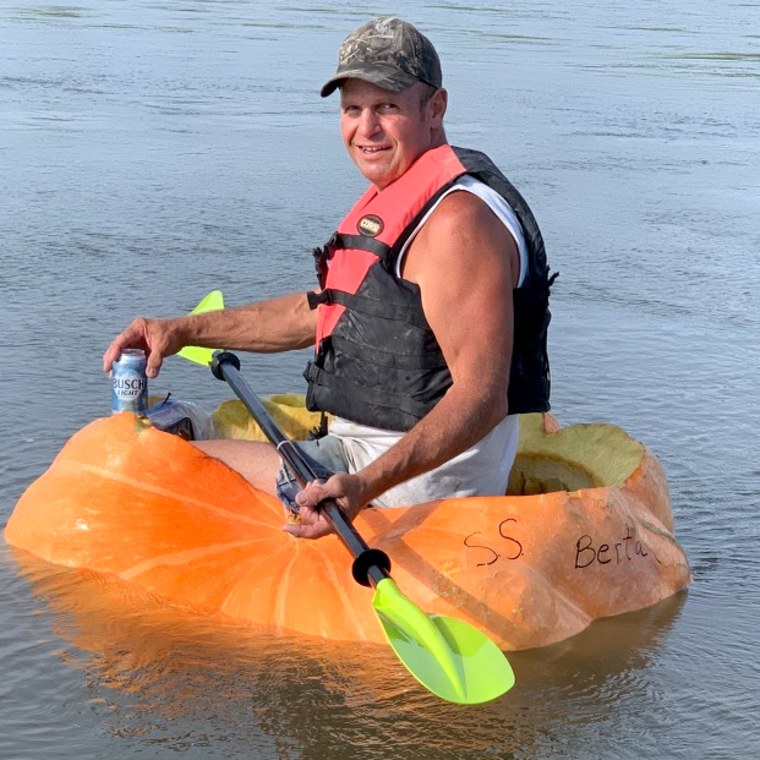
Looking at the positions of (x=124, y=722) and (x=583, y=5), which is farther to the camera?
(x=583, y=5)

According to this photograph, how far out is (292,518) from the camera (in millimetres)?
4012

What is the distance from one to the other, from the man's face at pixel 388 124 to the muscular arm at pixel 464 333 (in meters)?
0.31

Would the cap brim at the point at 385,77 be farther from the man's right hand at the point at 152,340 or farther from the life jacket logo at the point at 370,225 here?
A: the man's right hand at the point at 152,340

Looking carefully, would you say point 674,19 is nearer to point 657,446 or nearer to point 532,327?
point 657,446

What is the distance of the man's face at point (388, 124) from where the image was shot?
3.92 meters

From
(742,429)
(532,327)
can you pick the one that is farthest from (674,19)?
(532,327)

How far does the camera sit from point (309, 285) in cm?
755

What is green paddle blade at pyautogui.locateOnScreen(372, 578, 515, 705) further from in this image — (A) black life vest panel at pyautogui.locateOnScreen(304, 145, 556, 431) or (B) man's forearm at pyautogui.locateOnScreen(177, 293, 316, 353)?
(B) man's forearm at pyautogui.locateOnScreen(177, 293, 316, 353)

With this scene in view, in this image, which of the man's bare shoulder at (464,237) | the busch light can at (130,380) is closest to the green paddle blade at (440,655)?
the man's bare shoulder at (464,237)

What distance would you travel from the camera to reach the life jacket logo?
12.9ft

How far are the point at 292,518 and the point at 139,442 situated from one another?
478 mm

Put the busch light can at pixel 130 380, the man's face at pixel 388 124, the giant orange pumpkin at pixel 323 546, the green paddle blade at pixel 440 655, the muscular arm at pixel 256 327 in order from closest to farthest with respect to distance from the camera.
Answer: the green paddle blade at pixel 440 655, the giant orange pumpkin at pixel 323 546, the man's face at pixel 388 124, the busch light can at pixel 130 380, the muscular arm at pixel 256 327

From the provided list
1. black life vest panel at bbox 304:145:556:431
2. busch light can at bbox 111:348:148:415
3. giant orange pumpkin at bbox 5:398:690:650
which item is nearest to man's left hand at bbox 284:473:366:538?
giant orange pumpkin at bbox 5:398:690:650

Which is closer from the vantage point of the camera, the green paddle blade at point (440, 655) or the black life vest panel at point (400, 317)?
the green paddle blade at point (440, 655)
